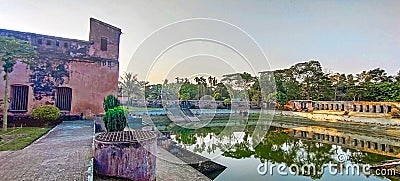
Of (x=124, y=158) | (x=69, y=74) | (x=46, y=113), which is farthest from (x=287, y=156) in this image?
(x=69, y=74)

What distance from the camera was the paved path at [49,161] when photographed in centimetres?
357

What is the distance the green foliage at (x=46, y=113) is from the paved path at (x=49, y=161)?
3.73m

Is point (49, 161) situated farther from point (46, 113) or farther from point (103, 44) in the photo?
point (103, 44)

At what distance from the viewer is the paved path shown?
11.7 ft

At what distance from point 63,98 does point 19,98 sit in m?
1.50

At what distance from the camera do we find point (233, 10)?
7781 mm

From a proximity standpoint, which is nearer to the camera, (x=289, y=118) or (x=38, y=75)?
(x=38, y=75)

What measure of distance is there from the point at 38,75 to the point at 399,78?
26.0 m

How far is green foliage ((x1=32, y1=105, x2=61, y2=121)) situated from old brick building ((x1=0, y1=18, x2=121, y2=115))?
0.52 metres

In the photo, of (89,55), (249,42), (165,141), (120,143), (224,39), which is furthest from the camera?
(89,55)

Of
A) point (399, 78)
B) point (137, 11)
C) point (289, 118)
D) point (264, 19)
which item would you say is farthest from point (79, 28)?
point (399, 78)

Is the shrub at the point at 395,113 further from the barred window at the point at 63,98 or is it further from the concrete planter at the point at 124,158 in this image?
the barred window at the point at 63,98

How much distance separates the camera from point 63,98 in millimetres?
10516

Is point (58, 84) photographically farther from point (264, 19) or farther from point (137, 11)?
point (264, 19)
